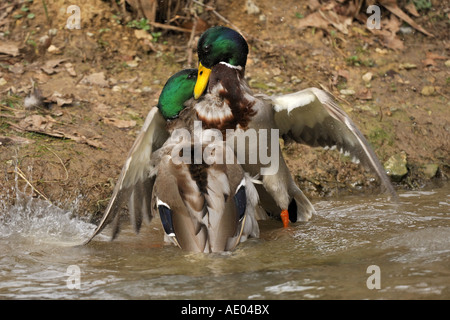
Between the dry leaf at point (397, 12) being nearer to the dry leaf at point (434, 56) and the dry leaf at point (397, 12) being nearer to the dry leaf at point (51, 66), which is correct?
the dry leaf at point (434, 56)

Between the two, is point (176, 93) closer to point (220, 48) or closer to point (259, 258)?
point (220, 48)

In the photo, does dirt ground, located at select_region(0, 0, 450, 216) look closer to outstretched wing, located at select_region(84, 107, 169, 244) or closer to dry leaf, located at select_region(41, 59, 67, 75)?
dry leaf, located at select_region(41, 59, 67, 75)

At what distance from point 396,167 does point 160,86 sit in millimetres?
2389

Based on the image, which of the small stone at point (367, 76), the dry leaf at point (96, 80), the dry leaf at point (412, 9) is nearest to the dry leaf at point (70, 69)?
the dry leaf at point (96, 80)

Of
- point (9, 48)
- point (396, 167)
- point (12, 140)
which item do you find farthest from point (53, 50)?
point (396, 167)

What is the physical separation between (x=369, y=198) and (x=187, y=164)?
1945 mm

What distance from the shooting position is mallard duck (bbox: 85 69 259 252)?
4.56 meters

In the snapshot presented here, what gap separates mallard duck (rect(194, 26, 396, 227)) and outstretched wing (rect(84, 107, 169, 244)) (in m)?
0.36

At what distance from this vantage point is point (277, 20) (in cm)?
755

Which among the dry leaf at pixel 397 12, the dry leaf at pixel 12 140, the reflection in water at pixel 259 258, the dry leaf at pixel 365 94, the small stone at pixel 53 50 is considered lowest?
the reflection in water at pixel 259 258

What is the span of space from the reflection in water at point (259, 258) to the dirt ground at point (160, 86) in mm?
381

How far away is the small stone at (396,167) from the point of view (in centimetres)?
609
